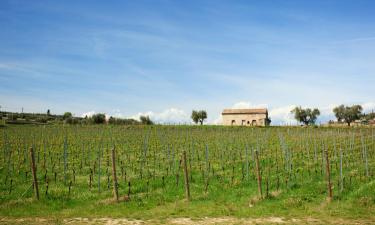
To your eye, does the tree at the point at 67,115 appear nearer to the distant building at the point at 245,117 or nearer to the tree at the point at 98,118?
the tree at the point at 98,118

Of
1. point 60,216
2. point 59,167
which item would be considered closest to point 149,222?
point 60,216

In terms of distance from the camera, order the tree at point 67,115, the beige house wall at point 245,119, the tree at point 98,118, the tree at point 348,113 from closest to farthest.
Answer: the tree at point 98,118 → the beige house wall at point 245,119 → the tree at point 348,113 → the tree at point 67,115

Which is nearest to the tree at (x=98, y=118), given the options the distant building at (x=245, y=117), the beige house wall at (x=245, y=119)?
the distant building at (x=245, y=117)

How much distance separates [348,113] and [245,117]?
90.1 ft

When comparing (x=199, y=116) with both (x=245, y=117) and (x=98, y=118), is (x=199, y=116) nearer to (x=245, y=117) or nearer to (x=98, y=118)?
(x=245, y=117)

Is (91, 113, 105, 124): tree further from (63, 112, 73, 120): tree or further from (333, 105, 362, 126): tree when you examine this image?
(333, 105, 362, 126): tree

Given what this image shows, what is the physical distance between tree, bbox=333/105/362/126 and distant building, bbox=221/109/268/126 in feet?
70.5

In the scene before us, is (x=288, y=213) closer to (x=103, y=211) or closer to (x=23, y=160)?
(x=103, y=211)

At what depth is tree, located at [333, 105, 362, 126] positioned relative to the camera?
84.4m

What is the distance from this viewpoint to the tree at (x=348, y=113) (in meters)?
84.4

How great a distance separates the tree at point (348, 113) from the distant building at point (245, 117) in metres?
21.5

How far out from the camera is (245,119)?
263 feet

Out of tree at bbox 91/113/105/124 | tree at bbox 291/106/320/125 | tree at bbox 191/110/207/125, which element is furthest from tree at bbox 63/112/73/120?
tree at bbox 291/106/320/125

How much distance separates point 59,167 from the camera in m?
19.2
